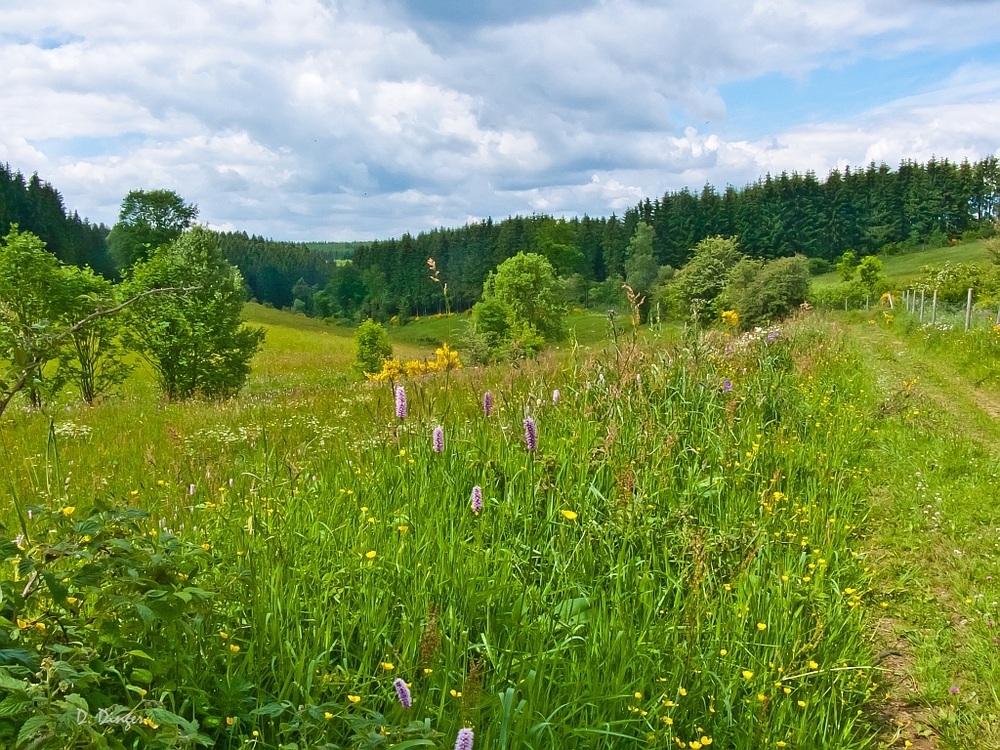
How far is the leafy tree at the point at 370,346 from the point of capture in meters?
41.6

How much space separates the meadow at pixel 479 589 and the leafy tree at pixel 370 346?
1420 inches

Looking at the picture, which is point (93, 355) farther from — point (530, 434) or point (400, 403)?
point (530, 434)

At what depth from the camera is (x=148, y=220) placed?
59062 millimetres

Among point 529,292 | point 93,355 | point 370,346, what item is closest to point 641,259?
point 529,292

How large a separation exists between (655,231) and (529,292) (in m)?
57.9

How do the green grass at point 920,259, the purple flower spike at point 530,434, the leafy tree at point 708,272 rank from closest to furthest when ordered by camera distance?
the purple flower spike at point 530,434 < the leafy tree at point 708,272 < the green grass at point 920,259

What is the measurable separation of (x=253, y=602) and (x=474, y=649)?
0.89 meters

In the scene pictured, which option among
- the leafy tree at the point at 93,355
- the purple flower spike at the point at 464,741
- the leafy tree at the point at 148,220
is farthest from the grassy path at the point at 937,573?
the leafy tree at the point at 148,220

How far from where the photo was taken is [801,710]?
2826 millimetres

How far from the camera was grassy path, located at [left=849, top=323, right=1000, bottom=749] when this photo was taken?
2.96 metres

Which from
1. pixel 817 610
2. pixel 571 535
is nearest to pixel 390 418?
pixel 571 535

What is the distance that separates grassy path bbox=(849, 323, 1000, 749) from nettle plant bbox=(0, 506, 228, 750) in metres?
2.82

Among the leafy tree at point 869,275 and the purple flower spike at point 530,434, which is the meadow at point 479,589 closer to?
the purple flower spike at point 530,434

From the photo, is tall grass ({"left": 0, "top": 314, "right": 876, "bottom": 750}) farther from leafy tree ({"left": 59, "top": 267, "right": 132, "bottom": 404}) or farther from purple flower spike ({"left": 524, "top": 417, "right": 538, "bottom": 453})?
leafy tree ({"left": 59, "top": 267, "right": 132, "bottom": 404})
